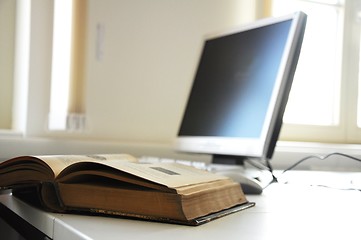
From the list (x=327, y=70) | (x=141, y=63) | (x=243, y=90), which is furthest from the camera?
(x=327, y=70)

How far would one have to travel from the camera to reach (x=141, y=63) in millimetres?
1566

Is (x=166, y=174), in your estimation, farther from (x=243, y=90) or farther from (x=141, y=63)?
(x=141, y=63)

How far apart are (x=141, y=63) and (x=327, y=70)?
1.15 metres

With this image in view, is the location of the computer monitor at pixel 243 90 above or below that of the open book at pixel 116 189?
above

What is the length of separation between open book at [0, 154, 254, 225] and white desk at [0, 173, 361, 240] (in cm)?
2

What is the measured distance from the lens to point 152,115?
1589mm

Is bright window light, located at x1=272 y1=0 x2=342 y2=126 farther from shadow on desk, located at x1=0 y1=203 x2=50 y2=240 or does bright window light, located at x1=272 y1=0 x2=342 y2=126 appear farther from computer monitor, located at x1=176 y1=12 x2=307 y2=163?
shadow on desk, located at x1=0 y1=203 x2=50 y2=240

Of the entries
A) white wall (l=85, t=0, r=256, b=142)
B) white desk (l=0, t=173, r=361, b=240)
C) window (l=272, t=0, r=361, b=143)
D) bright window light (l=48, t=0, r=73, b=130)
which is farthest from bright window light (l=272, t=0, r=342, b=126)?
white desk (l=0, t=173, r=361, b=240)

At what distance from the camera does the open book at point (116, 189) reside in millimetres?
560

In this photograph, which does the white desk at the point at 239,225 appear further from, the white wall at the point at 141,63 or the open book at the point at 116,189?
the white wall at the point at 141,63

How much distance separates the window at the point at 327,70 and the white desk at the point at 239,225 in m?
1.37

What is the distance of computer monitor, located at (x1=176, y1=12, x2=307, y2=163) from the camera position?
111 cm

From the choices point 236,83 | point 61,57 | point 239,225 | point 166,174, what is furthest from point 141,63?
point 239,225

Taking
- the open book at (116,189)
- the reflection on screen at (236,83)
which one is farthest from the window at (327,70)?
the open book at (116,189)
